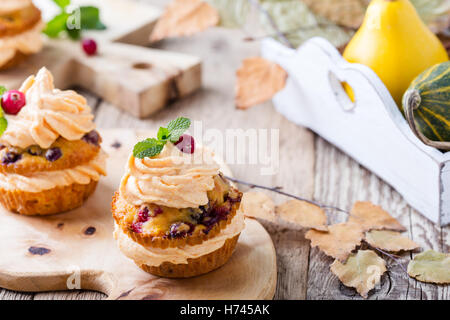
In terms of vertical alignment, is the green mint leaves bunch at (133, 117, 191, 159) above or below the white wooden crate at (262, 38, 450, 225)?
above

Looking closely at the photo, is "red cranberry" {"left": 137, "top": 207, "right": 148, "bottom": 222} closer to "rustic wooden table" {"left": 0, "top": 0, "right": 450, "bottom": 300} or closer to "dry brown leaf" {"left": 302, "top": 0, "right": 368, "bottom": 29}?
"rustic wooden table" {"left": 0, "top": 0, "right": 450, "bottom": 300}

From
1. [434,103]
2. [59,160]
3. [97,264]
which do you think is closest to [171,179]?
[97,264]

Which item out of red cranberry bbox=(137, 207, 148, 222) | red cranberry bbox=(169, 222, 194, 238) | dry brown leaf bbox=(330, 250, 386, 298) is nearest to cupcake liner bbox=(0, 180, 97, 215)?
red cranberry bbox=(137, 207, 148, 222)

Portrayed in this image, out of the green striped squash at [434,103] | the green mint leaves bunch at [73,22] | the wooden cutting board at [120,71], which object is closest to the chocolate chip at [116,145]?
the wooden cutting board at [120,71]

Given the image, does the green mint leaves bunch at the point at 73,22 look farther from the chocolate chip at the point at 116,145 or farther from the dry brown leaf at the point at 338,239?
the dry brown leaf at the point at 338,239

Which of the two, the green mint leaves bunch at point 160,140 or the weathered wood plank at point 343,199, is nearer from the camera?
the green mint leaves bunch at point 160,140
